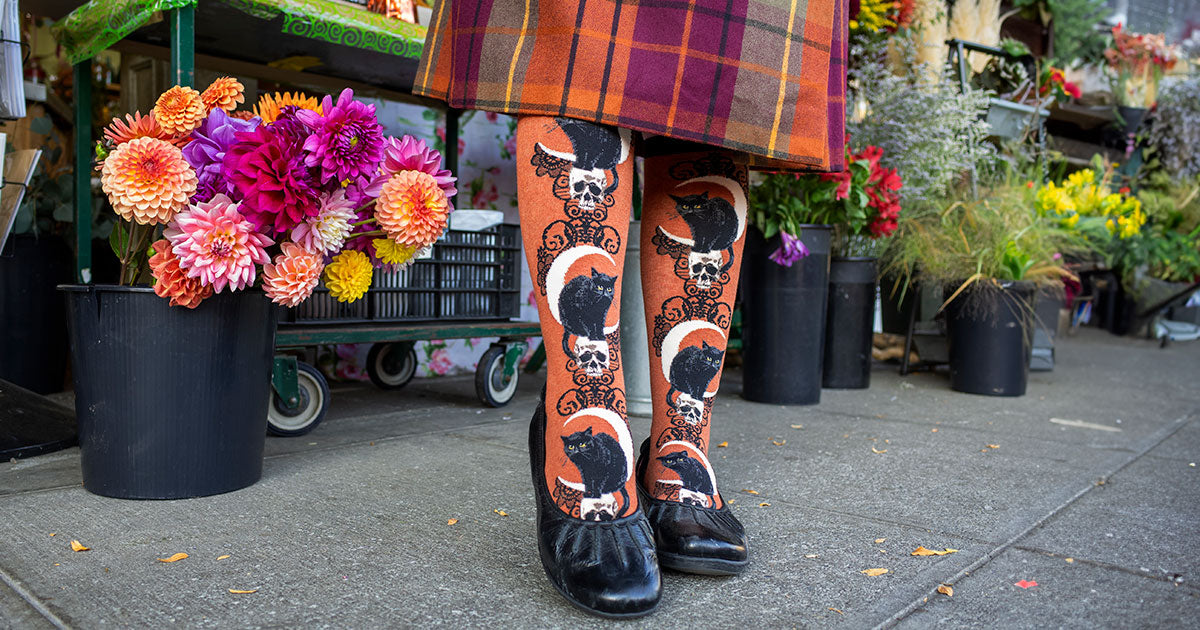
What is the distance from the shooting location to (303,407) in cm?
192

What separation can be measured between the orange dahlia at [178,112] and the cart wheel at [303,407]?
0.72 metres

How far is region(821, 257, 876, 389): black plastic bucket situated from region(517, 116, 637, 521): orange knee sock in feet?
6.15

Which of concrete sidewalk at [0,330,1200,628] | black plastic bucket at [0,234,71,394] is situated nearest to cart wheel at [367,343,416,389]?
concrete sidewalk at [0,330,1200,628]

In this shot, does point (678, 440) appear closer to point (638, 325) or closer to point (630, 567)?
point (630, 567)

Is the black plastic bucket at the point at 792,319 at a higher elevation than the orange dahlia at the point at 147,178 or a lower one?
lower

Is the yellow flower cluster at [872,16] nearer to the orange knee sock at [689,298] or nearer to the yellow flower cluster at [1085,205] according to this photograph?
the yellow flower cluster at [1085,205]

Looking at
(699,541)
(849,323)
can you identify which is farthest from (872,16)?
(699,541)

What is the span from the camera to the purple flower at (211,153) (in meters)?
1.27

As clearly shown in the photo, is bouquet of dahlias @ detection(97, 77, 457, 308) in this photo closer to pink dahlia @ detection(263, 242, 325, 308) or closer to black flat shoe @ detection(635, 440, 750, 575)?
pink dahlia @ detection(263, 242, 325, 308)

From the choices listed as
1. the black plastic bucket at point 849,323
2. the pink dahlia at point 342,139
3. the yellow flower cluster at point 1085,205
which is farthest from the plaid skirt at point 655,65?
the yellow flower cluster at point 1085,205

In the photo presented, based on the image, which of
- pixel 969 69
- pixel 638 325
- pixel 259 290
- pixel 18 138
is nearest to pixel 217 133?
pixel 259 290

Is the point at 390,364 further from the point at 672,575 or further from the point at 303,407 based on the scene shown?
the point at 672,575

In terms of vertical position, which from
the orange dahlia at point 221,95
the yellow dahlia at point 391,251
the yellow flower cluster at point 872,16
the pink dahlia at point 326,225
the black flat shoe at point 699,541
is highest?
the yellow flower cluster at point 872,16

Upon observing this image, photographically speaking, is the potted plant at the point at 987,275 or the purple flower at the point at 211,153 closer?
the purple flower at the point at 211,153
